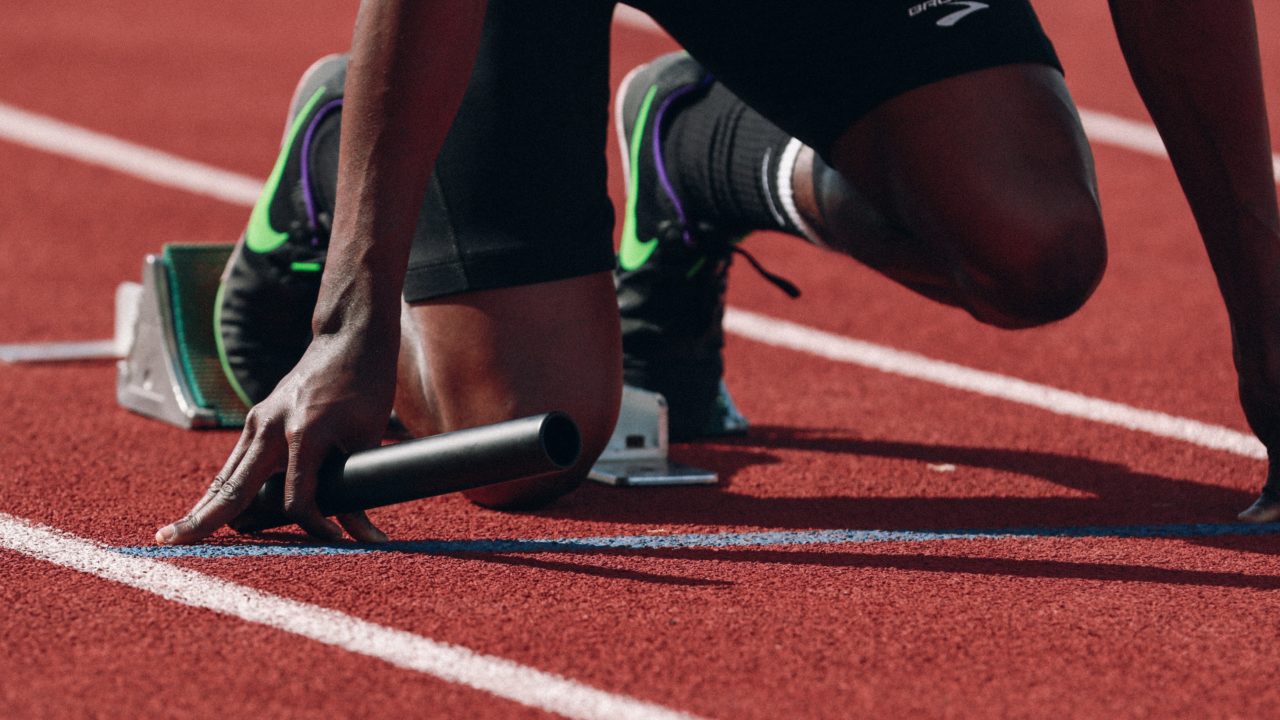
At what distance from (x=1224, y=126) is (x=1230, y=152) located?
0.04 m

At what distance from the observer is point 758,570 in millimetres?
2471

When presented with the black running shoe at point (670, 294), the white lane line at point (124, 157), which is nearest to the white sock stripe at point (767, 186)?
the black running shoe at point (670, 294)

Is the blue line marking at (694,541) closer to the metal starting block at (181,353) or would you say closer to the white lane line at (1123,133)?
Result: the metal starting block at (181,353)

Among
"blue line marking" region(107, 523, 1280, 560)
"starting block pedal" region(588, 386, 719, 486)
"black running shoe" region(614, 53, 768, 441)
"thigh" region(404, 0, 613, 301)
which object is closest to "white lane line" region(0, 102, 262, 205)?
"black running shoe" region(614, 53, 768, 441)

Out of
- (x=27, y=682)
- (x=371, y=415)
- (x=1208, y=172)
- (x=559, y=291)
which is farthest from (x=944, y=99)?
(x=27, y=682)

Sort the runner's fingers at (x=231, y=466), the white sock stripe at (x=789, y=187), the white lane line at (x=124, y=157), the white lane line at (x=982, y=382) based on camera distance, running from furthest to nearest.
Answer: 1. the white lane line at (x=124, y=157)
2. the white lane line at (x=982, y=382)
3. the white sock stripe at (x=789, y=187)
4. the runner's fingers at (x=231, y=466)

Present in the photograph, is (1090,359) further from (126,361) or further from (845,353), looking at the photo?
(126,361)

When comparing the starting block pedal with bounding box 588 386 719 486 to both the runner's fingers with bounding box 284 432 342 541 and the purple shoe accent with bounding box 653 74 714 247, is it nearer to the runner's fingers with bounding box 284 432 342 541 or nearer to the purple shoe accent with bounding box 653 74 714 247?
the purple shoe accent with bounding box 653 74 714 247

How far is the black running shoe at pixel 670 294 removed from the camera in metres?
3.29

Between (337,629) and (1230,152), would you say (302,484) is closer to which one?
(337,629)

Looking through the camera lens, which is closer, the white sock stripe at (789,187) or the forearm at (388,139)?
the forearm at (388,139)

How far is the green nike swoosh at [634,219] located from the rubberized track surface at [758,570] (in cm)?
34

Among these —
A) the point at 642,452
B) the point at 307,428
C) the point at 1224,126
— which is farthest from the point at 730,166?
the point at 307,428

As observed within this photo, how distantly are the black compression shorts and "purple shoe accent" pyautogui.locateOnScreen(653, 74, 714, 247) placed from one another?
35cm
